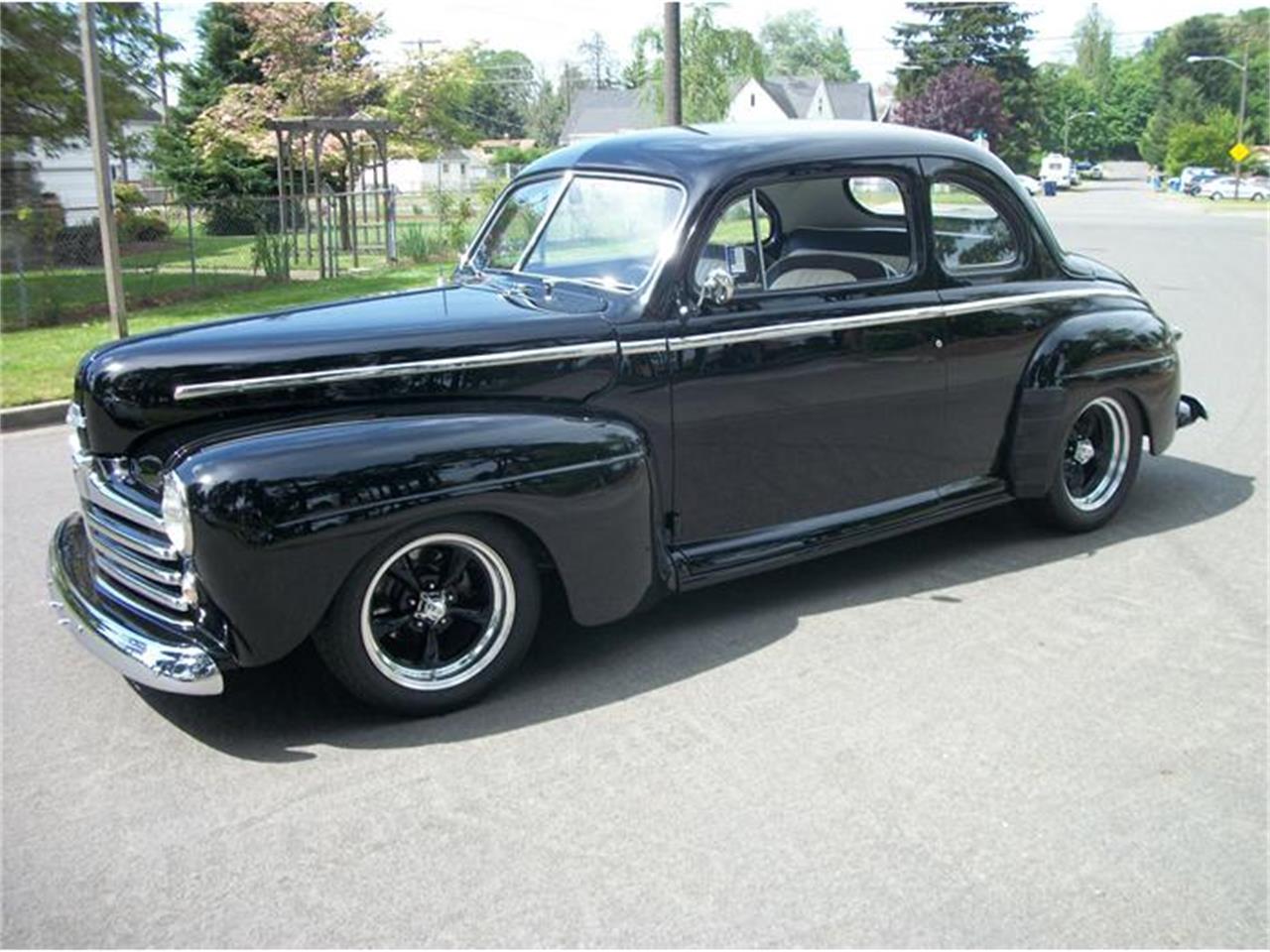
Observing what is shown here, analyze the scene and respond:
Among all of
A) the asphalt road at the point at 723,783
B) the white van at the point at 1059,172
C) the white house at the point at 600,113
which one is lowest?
the asphalt road at the point at 723,783

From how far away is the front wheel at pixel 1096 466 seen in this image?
19.0ft

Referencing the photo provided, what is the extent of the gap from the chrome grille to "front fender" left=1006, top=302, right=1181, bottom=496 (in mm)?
3692

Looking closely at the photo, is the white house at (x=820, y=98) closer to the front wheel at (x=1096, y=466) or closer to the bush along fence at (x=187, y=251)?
the bush along fence at (x=187, y=251)

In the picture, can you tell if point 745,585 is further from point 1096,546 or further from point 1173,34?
point 1173,34

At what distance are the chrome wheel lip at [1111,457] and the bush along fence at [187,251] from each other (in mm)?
11683

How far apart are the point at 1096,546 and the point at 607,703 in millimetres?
2891

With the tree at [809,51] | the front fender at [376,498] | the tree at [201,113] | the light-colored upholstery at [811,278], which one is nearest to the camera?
the front fender at [376,498]

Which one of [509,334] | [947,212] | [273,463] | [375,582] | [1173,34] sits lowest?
[375,582]

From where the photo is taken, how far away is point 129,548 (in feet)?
12.7

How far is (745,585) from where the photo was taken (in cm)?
523

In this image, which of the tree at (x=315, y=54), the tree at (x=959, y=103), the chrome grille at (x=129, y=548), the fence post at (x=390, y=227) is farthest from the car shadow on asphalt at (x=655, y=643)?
the tree at (x=959, y=103)

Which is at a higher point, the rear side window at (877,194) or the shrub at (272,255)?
the rear side window at (877,194)

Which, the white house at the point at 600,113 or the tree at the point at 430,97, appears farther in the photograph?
the white house at the point at 600,113

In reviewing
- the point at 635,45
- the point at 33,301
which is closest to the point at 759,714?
the point at 33,301
